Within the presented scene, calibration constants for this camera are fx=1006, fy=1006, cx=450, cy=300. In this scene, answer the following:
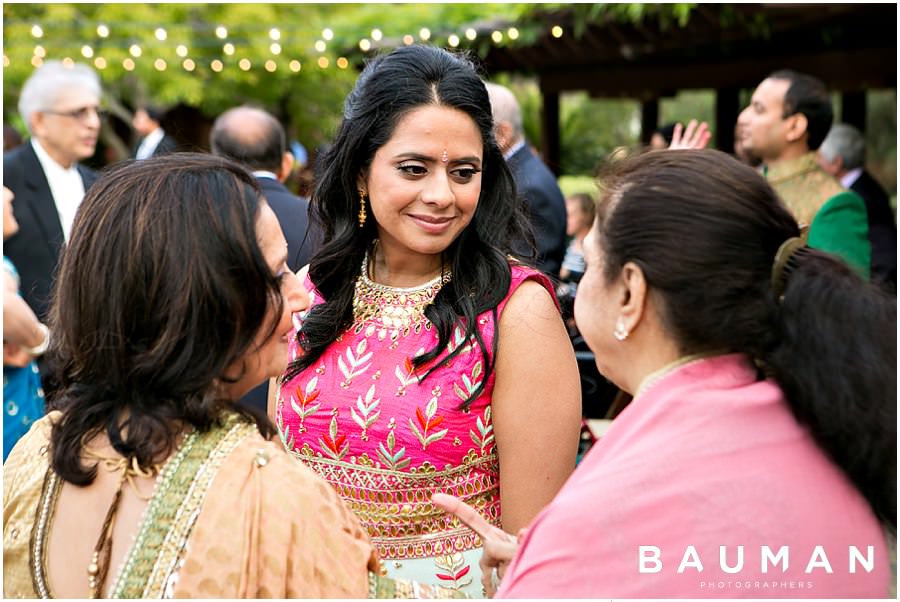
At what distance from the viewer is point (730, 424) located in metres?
1.42

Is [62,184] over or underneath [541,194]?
over

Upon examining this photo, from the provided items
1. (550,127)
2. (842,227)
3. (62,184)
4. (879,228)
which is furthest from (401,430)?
(550,127)

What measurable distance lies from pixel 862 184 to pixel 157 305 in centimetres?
536

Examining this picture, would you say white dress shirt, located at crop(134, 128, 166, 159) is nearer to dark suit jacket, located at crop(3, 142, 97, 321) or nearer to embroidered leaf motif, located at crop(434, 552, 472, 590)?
dark suit jacket, located at crop(3, 142, 97, 321)

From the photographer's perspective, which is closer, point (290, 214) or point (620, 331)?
point (620, 331)

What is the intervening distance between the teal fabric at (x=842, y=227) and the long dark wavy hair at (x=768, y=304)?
9.16ft

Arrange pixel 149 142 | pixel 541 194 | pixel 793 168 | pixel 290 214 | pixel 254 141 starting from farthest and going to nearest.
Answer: pixel 149 142
pixel 541 194
pixel 254 141
pixel 793 168
pixel 290 214

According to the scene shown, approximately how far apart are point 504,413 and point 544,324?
0.21 metres

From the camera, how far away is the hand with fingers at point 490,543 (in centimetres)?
170

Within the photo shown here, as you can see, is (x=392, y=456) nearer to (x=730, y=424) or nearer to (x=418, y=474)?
(x=418, y=474)

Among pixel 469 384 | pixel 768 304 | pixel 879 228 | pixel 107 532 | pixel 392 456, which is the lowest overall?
pixel 879 228

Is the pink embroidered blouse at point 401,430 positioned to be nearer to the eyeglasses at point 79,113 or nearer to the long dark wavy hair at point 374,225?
the long dark wavy hair at point 374,225

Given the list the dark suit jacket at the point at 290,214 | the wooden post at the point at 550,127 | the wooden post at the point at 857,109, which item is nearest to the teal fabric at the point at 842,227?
the dark suit jacket at the point at 290,214

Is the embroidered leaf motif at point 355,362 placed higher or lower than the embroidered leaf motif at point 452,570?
higher
